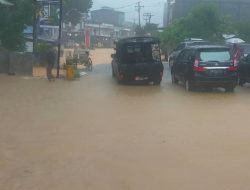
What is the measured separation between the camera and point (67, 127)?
10352 millimetres

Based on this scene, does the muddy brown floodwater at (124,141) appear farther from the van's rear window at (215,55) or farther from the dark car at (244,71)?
the dark car at (244,71)

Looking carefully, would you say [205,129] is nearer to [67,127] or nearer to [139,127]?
[139,127]

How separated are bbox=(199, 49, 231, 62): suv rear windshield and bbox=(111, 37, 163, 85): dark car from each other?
2754mm

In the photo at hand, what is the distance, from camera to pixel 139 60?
19.6 metres

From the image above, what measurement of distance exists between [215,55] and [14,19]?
11370mm

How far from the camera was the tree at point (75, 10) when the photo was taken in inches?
2990

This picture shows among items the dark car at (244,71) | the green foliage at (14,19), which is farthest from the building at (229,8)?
the dark car at (244,71)

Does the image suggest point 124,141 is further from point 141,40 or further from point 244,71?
point 141,40

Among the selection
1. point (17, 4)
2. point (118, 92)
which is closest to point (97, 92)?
point (118, 92)

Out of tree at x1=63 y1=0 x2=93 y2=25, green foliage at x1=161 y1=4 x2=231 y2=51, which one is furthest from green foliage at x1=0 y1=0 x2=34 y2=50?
tree at x1=63 y1=0 x2=93 y2=25

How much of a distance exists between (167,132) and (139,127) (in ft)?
2.35

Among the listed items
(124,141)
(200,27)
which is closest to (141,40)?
(124,141)

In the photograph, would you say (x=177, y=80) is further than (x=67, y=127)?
Yes

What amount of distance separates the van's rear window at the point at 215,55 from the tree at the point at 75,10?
198 feet
